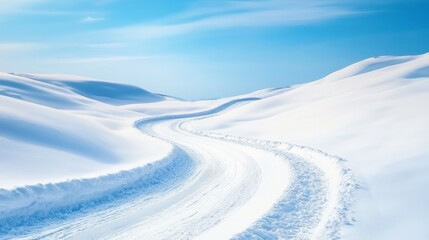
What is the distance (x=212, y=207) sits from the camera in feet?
39.6

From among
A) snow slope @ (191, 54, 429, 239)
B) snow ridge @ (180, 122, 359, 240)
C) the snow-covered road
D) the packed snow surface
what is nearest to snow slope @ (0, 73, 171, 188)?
the packed snow surface

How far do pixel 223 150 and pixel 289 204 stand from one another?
521 inches

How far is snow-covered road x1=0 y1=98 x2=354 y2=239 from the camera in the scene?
9711 millimetres

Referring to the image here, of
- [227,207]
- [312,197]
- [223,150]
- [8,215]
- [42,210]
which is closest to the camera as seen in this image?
[8,215]

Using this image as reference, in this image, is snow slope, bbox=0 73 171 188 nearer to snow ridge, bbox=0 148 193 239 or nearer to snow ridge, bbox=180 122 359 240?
snow ridge, bbox=0 148 193 239

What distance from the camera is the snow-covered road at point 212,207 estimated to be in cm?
971

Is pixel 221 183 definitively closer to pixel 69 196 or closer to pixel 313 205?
pixel 313 205

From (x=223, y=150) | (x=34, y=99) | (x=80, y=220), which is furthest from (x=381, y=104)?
(x=34, y=99)

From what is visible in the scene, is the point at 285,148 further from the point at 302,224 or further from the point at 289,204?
the point at 302,224

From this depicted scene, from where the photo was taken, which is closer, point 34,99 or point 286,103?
point 286,103

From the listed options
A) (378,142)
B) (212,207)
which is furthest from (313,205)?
(378,142)

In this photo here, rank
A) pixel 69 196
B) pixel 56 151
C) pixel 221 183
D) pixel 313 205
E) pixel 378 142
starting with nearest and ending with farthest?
pixel 313 205
pixel 69 196
pixel 221 183
pixel 56 151
pixel 378 142

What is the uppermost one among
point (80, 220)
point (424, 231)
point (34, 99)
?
point (34, 99)

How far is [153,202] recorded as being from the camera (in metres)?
12.7
